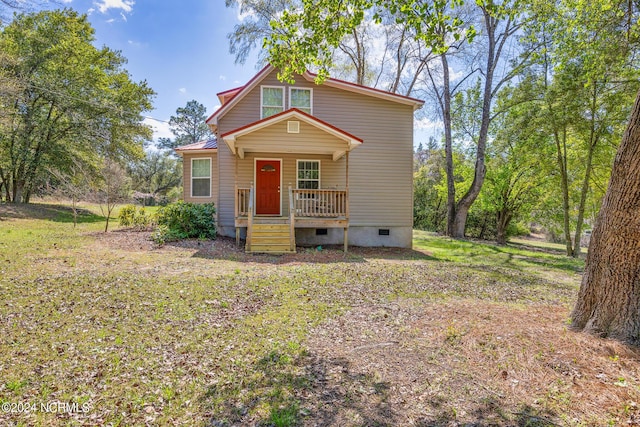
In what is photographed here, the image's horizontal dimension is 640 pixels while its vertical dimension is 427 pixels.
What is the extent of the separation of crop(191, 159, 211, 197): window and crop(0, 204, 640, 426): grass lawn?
629 centimetres

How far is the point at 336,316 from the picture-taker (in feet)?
15.4

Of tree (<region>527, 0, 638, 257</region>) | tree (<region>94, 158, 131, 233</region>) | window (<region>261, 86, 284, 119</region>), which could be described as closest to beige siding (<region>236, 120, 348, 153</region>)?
window (<region>261, 86, 284, 119</region>)

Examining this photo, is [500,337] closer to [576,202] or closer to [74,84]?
[576,202]

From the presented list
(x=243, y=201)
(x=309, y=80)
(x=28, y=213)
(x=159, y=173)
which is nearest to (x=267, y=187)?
(x=243, y=201)

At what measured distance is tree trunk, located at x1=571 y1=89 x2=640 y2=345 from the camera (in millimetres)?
3266

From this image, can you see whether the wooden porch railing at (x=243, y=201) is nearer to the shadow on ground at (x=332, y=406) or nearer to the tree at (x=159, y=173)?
the shadow on ground at (x=332, y=406)

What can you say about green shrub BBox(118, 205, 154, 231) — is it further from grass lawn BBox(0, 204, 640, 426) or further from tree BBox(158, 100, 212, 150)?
tree BBox(158, 100, 212, 150)

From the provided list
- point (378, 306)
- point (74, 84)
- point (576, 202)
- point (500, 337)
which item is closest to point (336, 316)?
point (378, 306)

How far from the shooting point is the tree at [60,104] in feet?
60.2

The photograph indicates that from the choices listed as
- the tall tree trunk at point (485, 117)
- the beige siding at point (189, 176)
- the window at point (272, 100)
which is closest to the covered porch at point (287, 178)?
the beige siding at point (189, 176)

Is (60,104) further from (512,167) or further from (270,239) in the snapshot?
(512,167)

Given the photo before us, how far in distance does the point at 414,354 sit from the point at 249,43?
18397mm

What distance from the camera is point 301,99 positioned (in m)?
12.1

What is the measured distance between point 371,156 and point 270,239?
508cm
